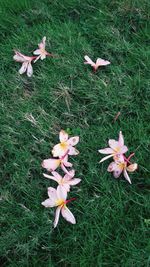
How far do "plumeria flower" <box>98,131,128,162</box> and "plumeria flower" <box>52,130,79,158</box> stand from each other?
0.54ft

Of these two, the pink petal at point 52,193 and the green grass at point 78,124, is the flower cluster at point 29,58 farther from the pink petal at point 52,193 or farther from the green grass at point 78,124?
the pink petal at point 52,193

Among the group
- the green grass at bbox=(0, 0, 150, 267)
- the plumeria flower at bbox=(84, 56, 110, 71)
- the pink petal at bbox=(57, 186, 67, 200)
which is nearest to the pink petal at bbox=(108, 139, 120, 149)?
the green grass at bbox=(0, 0, 150, 267)

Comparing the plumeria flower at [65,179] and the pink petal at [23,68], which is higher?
the pink petal at [23,68]

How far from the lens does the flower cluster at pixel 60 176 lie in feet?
7.35

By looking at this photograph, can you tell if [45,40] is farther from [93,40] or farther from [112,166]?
[112,166]

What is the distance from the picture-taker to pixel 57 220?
Result: 7.25ft

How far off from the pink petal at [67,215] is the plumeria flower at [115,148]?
0.33m

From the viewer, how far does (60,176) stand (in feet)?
7.64

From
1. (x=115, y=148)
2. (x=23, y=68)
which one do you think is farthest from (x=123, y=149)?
(x=23, y=68)

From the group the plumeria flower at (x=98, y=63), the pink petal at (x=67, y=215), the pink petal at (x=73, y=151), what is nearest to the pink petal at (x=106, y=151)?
the pink petal at (x=73, y=151)

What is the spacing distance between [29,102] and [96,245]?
1.04m

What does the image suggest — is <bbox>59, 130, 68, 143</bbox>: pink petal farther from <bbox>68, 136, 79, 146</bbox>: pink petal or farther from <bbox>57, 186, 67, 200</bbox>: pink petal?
<bbox>57, 186, 67, 200</bbox>: pink petal

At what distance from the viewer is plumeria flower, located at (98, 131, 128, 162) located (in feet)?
7.69

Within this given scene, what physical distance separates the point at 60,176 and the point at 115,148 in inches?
13.0
